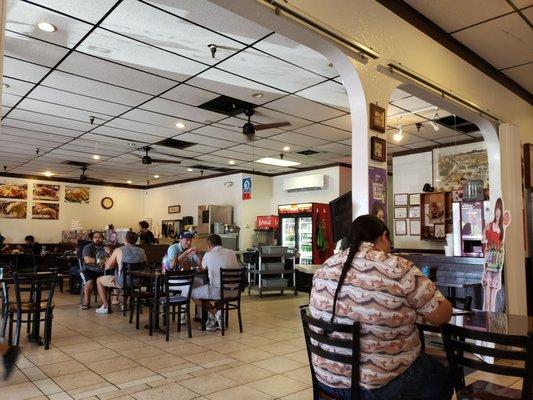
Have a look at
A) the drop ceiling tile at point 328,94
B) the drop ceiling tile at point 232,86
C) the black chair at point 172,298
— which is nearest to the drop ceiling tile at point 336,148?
the drop ceiling tile at point 328,94

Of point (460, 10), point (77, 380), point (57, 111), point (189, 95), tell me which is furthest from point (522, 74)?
point (57, 111)

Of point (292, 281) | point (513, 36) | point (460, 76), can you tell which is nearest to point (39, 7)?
point (460, 76)

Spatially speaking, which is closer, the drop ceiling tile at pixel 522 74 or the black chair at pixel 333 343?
the black chair at pixel 333 343

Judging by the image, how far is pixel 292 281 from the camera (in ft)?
34.9

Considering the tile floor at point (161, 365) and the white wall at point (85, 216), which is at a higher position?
the white wall at point (85, 216)

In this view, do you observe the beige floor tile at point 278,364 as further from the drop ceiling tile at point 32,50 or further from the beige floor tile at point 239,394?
the drop ceiling tile at point 32,50

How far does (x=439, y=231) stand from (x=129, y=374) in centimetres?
658

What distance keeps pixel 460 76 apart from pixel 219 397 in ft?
13.6

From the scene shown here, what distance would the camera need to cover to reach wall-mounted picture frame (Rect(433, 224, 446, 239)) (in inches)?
332

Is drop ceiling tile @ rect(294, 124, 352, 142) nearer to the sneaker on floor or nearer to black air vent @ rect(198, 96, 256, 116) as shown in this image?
black air vent @ rect(198, 96, 256, 116)

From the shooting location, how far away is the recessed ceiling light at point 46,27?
4.17 m

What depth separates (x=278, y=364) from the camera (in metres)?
4.60

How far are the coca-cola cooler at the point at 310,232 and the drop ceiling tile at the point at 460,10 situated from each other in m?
7.13

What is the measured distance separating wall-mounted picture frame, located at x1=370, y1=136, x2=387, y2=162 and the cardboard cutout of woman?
1.98m
